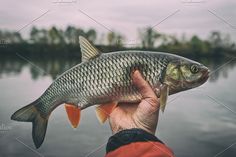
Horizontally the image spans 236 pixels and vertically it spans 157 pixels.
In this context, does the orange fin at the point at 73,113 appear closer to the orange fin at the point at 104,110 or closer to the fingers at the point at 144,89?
the orange fin at the point at 104,110

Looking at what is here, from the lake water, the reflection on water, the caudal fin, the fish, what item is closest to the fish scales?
the fish

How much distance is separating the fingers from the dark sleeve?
0.20ft

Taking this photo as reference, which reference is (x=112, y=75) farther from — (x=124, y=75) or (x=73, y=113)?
(x=73, y=113)

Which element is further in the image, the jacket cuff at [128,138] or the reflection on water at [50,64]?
the reflection on water at [50,64]

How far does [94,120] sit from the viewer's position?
8.56 ft

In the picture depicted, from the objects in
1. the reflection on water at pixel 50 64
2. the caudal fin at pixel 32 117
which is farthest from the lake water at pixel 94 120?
the caudal fin at pixel 32 117

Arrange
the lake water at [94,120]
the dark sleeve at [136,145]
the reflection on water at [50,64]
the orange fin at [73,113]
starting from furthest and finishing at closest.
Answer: the lake water at [94,120], the reflection on water at [50,64], the orange fin at [73,113], the dark sleeve at [136,145]

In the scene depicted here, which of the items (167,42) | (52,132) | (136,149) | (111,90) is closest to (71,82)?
(111,90)

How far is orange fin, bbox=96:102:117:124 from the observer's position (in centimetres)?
Answer: 97

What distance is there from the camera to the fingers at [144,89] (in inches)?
35.7

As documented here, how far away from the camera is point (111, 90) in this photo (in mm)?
927

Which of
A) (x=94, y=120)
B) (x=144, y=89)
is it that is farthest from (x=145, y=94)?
(x=94, y=120)

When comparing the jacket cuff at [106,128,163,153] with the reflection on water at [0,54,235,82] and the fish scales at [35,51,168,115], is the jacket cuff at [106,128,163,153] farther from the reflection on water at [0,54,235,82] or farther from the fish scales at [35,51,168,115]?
the reflection on water at [0,54,235,82]

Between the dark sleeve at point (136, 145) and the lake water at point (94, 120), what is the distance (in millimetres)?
707
